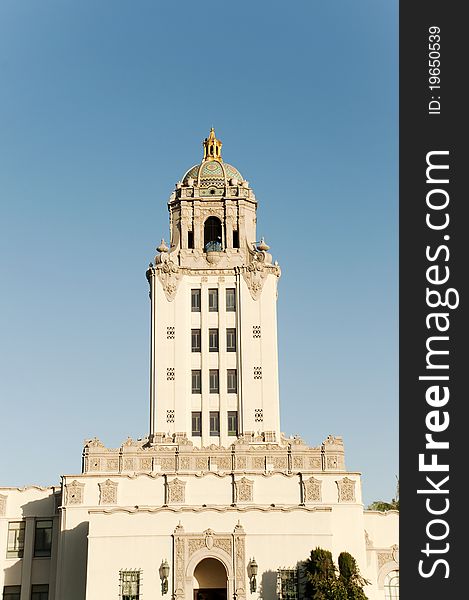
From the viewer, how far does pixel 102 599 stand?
4006 centimetres

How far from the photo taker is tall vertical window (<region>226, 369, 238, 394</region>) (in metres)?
55.2

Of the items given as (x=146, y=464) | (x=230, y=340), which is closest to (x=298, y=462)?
(x=146, y=464)

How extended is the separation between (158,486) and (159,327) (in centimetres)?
1320

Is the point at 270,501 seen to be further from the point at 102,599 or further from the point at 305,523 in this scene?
the point at 102,599

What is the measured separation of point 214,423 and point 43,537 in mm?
12076

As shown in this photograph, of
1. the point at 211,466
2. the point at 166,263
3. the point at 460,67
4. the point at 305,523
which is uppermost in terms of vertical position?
the point at 166,263

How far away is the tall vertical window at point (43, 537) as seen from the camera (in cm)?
4819

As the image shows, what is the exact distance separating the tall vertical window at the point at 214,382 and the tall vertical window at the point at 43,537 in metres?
12.6

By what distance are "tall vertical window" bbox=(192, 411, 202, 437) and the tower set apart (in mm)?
60

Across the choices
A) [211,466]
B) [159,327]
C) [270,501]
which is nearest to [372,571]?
[270,501]

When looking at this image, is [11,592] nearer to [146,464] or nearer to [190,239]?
[146,464]

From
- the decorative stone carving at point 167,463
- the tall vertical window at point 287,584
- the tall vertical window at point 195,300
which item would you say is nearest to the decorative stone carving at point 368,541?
the tall vertical window at point 287,584

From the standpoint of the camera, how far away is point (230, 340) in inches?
2223

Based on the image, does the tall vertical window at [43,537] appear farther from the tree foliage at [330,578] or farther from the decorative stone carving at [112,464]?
the tree foliage at [330,578]
